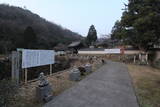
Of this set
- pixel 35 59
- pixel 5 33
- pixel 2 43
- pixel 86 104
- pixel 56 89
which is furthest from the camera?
pixel 5 33

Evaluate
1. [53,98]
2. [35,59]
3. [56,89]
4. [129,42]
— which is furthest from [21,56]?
[129,42]

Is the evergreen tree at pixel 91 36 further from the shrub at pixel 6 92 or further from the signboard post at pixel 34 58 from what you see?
the shrub at pixel 6 92

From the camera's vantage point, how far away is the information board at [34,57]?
211 inches

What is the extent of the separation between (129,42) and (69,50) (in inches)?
930

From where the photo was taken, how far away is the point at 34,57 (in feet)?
19.6

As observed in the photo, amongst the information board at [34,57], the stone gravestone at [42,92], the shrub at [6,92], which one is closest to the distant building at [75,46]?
the information board at [34,57]

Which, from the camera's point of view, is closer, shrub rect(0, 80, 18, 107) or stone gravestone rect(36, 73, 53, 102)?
shrub rect(0, 80, 18, 107)

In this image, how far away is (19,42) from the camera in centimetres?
3059

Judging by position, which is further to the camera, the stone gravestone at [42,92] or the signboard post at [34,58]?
the signboard post at [34,58]

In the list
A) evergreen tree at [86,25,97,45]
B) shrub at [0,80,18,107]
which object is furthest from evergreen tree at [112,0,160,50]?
evergreen tree at [86,25,97,45]

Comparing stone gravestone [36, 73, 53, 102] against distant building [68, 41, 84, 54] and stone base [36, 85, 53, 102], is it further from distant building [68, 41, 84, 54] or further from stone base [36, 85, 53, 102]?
distant building [68, 41, 84, 54]

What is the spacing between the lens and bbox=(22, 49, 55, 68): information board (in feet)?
17.6

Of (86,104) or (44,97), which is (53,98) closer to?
(44,97)

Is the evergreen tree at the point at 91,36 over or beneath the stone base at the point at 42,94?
over
